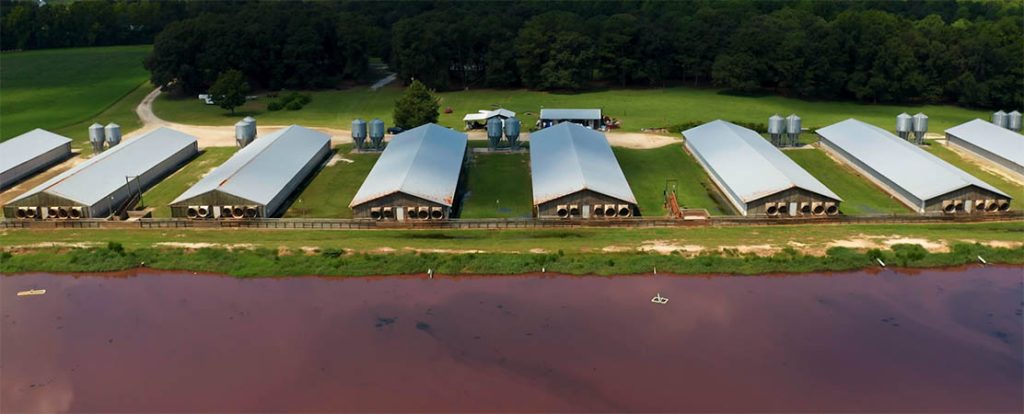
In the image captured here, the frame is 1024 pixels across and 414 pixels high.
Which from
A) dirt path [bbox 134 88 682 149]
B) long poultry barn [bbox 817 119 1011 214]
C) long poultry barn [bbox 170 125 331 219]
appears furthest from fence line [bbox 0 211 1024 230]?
dirt path [bbox 134 88 682 149]

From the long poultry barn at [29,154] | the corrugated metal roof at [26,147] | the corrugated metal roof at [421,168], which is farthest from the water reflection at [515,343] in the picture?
the corrugated metal roof at [26,147]

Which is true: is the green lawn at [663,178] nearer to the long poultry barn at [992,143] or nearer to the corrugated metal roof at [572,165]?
the corrugated metal roof at [572,165]

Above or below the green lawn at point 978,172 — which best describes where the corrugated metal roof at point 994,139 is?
above

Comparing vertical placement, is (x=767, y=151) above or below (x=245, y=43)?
below

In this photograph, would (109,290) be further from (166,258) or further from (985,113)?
(985,113)

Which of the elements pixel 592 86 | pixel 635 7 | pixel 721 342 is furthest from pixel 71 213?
pixel 635 7

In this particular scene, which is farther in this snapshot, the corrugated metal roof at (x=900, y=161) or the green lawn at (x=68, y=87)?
the green lawn at (x=68, y=87)

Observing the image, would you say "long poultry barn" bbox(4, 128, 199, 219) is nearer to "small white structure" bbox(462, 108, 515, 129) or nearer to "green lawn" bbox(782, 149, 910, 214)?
"small white structure" bbox(462, 108, 515, 129)
